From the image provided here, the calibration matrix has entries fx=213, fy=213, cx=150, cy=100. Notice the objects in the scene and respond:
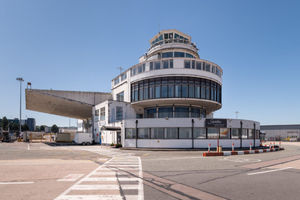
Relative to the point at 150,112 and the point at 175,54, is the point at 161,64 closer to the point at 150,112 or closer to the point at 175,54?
the point at 175,54

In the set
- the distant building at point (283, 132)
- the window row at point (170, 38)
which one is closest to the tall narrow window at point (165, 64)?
the window row at point (170, 38)

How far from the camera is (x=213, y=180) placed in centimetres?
990

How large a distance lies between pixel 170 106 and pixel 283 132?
72062mm

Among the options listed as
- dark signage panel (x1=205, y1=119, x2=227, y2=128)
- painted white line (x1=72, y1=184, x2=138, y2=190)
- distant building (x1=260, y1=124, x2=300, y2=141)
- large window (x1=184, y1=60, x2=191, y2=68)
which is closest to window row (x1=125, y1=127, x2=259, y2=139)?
dark signage panel (x1=205, y1=119, x2=227, y2=128)

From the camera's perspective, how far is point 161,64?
36562 mm

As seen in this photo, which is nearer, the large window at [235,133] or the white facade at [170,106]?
the white facade at [170,106]

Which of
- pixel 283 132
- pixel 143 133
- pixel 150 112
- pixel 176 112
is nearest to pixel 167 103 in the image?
pixel 176 112

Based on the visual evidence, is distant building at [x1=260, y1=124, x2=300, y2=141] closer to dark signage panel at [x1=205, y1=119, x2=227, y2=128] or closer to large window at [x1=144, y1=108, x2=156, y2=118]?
large window at [x1=144, y1=108, x2=156, y2=118]

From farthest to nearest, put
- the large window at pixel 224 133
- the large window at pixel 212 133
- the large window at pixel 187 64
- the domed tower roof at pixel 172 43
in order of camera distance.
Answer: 1. the domed tower roof at pixel 172 43
2. the large window at pixel 187 64
3. the large window at pixel 224 133
4. the large window at pixel 212 133

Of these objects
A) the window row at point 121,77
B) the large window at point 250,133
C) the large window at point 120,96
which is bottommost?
the large window at point 250,133

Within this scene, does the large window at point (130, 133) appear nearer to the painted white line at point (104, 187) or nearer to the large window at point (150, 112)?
the large window at point (150, 112)

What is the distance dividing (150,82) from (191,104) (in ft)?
27.5

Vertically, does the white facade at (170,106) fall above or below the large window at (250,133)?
above

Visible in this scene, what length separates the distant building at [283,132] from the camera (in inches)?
3280
